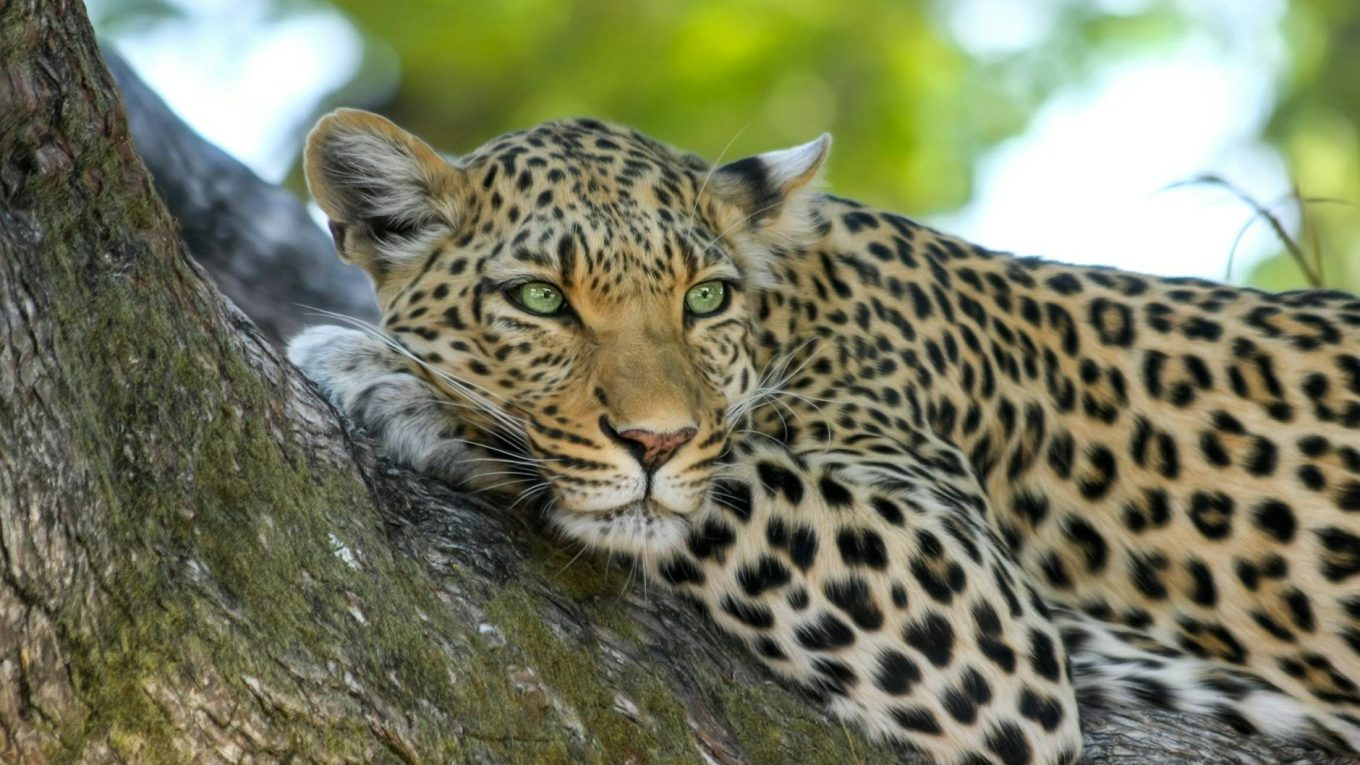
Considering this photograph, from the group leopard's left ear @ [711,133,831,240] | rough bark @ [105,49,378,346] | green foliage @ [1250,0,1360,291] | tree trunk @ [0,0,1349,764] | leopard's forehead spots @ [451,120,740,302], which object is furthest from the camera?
green foliage @ [1250,0,1360,291]

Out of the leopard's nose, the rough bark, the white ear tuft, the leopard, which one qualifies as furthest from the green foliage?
the leopard's nose

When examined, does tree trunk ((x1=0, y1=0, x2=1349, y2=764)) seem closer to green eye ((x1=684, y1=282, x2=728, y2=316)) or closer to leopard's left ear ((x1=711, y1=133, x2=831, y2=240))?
green eye ((x1=684, y1=282, x2=728, y2=316))

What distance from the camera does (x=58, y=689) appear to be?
313 cm

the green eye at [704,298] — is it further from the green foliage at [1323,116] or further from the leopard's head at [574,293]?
the green foliage at [1323,116]

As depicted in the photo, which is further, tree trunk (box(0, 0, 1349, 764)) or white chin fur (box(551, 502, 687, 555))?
white chin fur (box(551, 502, 687, 555))

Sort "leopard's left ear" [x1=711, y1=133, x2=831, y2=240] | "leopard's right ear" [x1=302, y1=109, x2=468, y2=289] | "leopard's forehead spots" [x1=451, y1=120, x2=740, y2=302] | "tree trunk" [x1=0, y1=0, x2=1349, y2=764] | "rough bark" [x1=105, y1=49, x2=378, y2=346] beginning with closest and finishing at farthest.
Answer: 1. "tree trunk" [x1=0, y1=0, x2=1349, y2=764]
2. "leopard's forehead spots" [x1=451, y1=120, x2=740, y2=302]
3. "leopard's right ear" [x1=302, y1=109, x2=468, y2=289]
4. "leopard's left ear" [x1=711, y1=133, x2=831, y2=240]
5. "rough bark" [x1=105, y1=49, x2=378, y2=346]

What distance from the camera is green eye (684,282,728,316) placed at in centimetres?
520

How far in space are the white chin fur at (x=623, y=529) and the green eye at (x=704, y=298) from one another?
0.83 metres

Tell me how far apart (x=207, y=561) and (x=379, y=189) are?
205 centimetres

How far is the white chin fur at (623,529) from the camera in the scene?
15.1 feet

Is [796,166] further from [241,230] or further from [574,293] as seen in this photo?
[241,230]

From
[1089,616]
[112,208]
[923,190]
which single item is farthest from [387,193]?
[923,190]

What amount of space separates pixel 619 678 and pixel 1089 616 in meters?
2.27

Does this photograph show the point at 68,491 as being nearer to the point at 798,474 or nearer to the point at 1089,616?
the point at 798,474
